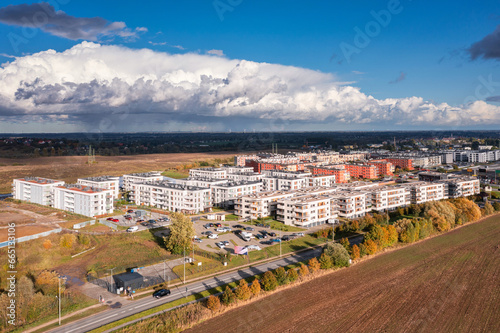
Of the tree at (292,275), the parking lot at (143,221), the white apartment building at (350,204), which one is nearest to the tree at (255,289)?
the tree at (292,275)

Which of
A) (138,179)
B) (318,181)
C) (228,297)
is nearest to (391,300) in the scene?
(228,297)

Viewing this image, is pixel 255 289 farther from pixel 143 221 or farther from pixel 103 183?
pixel 103 183

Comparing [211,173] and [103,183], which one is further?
[211,173]

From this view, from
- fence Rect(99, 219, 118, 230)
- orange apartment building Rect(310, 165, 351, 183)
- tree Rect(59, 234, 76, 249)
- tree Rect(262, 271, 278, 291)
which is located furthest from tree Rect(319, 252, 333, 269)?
orange apartment building Rect(310, 165, 351, 183)

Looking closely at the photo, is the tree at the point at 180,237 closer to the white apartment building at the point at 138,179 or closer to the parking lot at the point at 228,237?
the parking lot at the point at 228,237

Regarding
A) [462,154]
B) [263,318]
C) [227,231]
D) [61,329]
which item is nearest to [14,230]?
[61,329]

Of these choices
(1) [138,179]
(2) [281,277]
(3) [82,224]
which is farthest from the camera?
(1) [138,179]

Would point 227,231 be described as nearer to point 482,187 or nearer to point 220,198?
point 220,198
